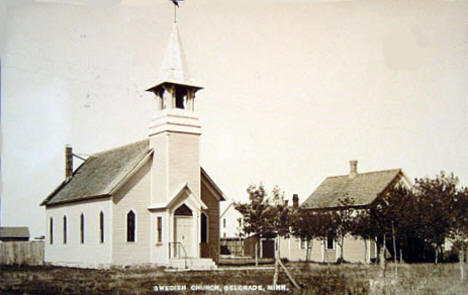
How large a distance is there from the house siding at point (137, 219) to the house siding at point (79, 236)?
28cm

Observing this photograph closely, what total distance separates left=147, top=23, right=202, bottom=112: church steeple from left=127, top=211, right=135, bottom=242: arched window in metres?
4.04

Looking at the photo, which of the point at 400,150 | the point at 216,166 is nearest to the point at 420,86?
the point at 400,150

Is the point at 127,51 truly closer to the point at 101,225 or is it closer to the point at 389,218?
the point at 101,225

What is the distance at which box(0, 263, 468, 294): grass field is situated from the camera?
56.4 ft

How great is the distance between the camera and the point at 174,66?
2327cm

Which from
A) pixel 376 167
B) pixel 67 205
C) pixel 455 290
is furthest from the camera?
pixel 67 205

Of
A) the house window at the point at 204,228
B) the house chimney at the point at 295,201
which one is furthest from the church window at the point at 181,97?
the house chimney at the point at 295,201

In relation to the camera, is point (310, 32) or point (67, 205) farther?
point (67, 205)

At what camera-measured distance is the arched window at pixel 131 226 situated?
24812 millimetres

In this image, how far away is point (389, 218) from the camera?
23641 millimetres

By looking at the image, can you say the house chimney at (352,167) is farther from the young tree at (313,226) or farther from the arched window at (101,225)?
the arched window at (101,225)

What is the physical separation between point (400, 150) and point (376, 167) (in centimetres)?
150

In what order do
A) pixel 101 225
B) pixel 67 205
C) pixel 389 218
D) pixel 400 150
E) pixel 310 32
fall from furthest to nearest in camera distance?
1. pixel 67 205
2. pixel 101 225
3. pixel 389 218
4. pixel 400 150
5. pixel 310 32

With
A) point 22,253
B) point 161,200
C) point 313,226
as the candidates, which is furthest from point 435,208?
point 22,253
